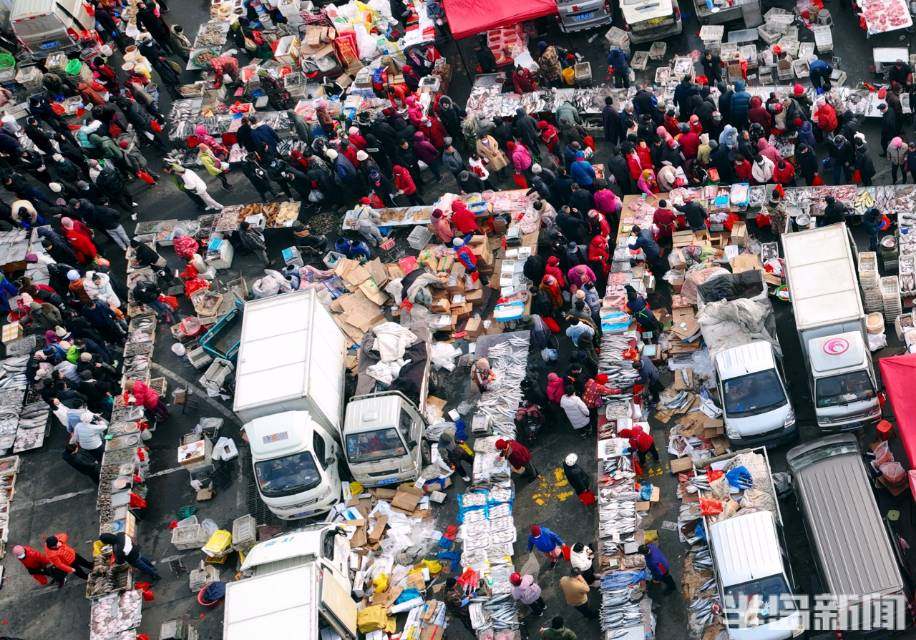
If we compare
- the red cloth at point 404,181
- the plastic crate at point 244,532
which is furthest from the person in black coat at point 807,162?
the plastic crate at point 244,532

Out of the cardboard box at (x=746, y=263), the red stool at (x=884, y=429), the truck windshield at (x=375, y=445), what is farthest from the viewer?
the cardboard box at (x=746, y=263)

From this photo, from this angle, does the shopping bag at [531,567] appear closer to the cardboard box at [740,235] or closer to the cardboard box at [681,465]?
the cardboard box at [681,465]

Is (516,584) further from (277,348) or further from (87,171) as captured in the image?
(87,171)

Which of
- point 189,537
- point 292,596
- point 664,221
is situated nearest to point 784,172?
point 664,221

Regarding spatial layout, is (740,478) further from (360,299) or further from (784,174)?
(360,299)

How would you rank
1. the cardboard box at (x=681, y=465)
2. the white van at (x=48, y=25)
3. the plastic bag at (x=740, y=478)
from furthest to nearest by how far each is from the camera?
the white van at (x=48, y=25), the cardboard box at (x=681, y=465), the plastic bag at (x=740, y=478)

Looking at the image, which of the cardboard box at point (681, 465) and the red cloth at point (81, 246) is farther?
the red cloth at point (81, 246)
